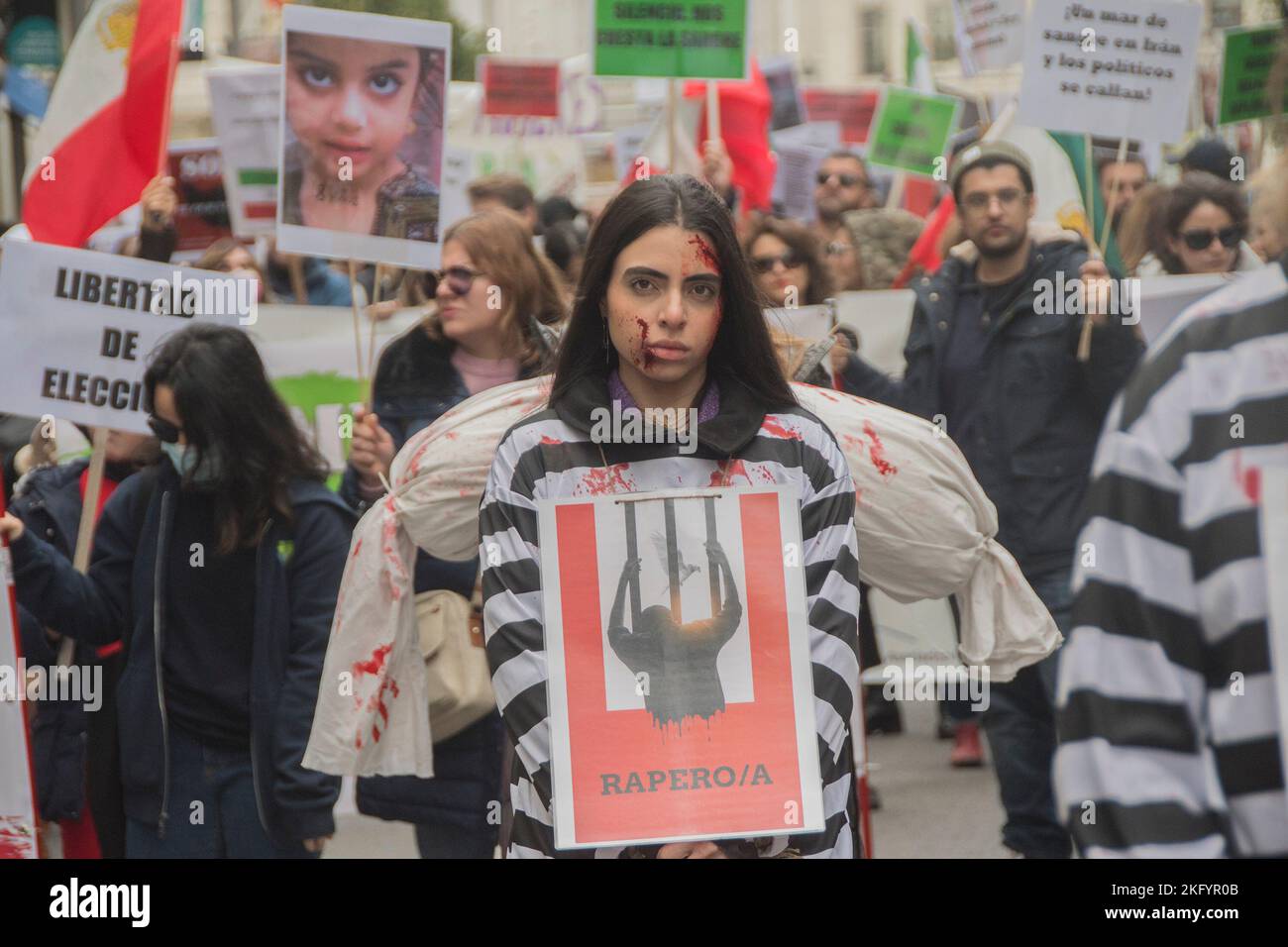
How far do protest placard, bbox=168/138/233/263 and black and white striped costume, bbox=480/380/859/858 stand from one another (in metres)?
6.86

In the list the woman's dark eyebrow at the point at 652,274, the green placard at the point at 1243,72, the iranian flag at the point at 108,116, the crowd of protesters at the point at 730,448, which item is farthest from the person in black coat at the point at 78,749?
the green placard at the point at 1243,72

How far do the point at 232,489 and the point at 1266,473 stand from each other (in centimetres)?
308

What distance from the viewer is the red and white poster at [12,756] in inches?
155

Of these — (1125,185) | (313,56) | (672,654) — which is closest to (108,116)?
(313,56)

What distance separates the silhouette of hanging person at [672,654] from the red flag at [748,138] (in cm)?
663

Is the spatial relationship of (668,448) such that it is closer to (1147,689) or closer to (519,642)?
(519,642)

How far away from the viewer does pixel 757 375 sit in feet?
10.2

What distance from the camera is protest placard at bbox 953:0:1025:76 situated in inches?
376

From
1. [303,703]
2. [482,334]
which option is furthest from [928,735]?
[303,703]

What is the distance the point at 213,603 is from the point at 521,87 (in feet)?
24.0

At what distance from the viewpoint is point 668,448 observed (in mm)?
2973

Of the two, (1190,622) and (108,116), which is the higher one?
(108,116)

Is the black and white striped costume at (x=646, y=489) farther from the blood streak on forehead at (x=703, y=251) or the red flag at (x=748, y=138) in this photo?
the red flag at (x=748, y=138)

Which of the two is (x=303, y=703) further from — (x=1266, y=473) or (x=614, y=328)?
(x=1266, y=473)
